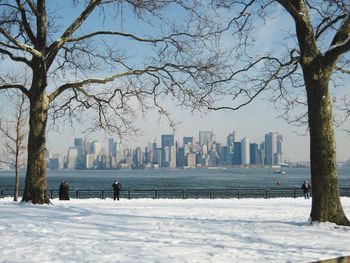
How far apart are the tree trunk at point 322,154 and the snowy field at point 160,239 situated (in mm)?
427

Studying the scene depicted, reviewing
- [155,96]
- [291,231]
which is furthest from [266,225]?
[155,96]

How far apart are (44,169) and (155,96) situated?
21.4 ft

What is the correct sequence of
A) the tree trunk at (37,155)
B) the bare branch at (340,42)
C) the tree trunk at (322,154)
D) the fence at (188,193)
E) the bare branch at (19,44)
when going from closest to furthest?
1. the bare branch at (340,42)
2. the tree trunk at (322,154)
3. the bare branch at (19,44)
4. the tree trunk at (37,155)
5. the fence at (188,193)

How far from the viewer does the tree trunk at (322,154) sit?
39.2 ft

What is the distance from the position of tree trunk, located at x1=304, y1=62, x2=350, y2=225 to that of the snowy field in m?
0.43

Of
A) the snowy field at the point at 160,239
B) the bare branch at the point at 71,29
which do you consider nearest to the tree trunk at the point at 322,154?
the snowy field at the point at 160,239

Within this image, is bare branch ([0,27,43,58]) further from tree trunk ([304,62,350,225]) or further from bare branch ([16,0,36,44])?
tree trunk ([304,62,350,225])

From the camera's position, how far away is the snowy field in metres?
8.28

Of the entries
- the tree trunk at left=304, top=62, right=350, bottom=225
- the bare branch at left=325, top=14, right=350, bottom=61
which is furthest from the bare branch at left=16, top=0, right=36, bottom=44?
the bare branch at left=325, top=14, right=350, bottom=61

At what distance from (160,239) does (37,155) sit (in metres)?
8.31

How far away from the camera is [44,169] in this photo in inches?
662

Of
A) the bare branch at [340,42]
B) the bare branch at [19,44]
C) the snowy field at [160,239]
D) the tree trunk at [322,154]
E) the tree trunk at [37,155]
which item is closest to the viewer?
the snowy field at [160,239]

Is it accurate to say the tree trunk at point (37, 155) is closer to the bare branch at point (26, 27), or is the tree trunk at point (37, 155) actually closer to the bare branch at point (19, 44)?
the bare branch at point (19, 44)

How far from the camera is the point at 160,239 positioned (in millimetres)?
9828
